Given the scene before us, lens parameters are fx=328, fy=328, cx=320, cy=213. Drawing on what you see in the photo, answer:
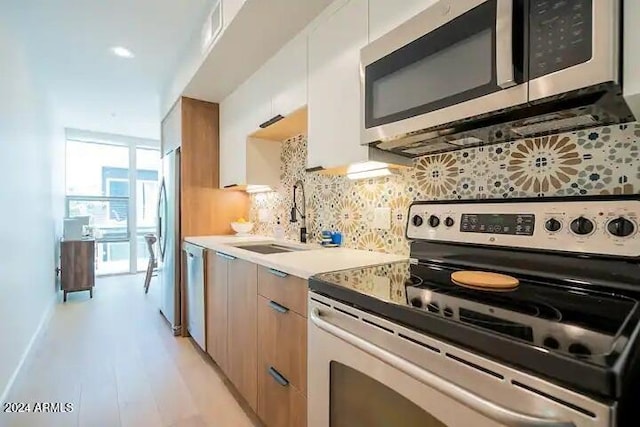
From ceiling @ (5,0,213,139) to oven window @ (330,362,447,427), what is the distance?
234cm

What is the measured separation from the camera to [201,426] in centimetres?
169

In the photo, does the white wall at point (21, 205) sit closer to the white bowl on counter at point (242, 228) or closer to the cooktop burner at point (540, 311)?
the white bowl on counter at point (242, 228)

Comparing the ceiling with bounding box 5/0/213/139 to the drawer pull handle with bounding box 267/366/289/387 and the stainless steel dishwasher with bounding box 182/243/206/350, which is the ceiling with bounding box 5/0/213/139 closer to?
the stainless steel dishwasher with bounding box 182/243/206/350

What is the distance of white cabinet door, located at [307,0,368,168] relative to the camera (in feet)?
4.73

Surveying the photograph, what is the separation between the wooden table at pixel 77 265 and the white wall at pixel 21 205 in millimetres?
472

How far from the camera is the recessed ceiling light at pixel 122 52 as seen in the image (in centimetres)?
273

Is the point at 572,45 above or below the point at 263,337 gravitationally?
above

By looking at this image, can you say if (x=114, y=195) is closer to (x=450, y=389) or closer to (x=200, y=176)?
(x=200, y=176)

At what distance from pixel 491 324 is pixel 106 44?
3.30m

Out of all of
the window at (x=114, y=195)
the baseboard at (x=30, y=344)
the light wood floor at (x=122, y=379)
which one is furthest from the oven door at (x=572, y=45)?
the window at (x=114, y=195)

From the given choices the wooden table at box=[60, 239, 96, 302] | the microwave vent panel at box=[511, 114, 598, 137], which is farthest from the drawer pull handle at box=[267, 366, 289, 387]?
the wooden table at box=[60, 239, 96, 302]

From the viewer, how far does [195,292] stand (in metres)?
2.67

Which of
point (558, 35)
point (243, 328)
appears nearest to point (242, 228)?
point (243, 328)

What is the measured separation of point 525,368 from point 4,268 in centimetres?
269
